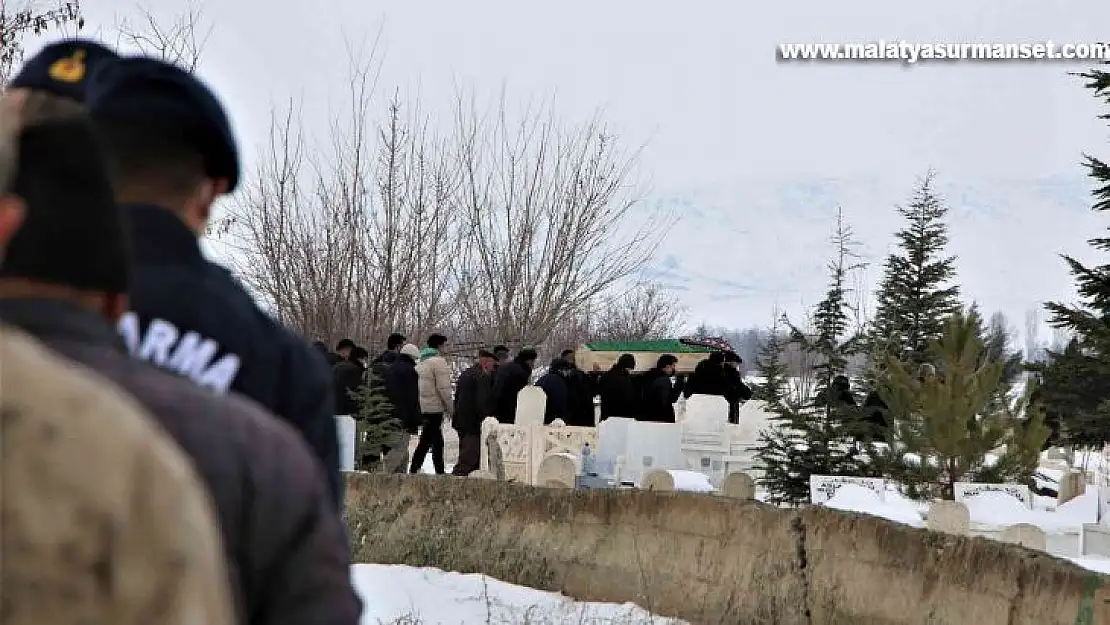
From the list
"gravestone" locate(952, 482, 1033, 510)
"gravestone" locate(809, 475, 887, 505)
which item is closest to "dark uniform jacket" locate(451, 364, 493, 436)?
"gravestone" locate(809, 475, 887, 505)

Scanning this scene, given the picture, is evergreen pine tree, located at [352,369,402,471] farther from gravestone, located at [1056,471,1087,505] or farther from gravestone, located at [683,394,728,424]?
gravestone, located at [1056,471,1087,505]

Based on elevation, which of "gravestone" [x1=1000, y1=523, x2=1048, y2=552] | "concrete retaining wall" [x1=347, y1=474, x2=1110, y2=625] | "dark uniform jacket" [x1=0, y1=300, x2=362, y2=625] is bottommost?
"concrete retaining wall" [x1=347, y1=474, x2=1110, y2=625]

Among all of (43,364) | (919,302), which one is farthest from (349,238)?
(43,364)

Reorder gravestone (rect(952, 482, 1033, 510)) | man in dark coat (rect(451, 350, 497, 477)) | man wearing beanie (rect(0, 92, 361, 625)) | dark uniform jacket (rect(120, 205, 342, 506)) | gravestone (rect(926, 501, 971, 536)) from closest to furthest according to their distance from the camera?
man wearing beanie (rect(0, 92, 361, 625)), dark uniform jacket (rect(120, 205, 342, 506)), gravestone (rect(926, 501, 971, 536)), gravestone (rect(952, 482, 1033, 510)), man in dark coat (rect(451, 350, 497, 477))

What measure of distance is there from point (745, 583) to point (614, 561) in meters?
1.08

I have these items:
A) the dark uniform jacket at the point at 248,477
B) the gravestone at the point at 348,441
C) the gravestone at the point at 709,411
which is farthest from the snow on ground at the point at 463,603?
the gravestone at the point at 709,411

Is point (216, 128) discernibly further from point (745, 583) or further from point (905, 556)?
point (745, 583)

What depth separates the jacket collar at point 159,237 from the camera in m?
2.23

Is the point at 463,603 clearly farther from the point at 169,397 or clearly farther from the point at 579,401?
the point at 579,401

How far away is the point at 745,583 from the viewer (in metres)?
7.62

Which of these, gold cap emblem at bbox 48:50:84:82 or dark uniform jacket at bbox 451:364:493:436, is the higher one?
gold cap emblem at bbox 48:50:84:82

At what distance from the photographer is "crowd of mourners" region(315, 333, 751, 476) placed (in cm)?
1320

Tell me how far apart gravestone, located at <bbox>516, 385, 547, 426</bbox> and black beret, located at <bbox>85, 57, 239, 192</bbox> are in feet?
38.7

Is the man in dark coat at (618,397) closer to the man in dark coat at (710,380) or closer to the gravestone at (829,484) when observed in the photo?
the man in dark coat at (710,380)
